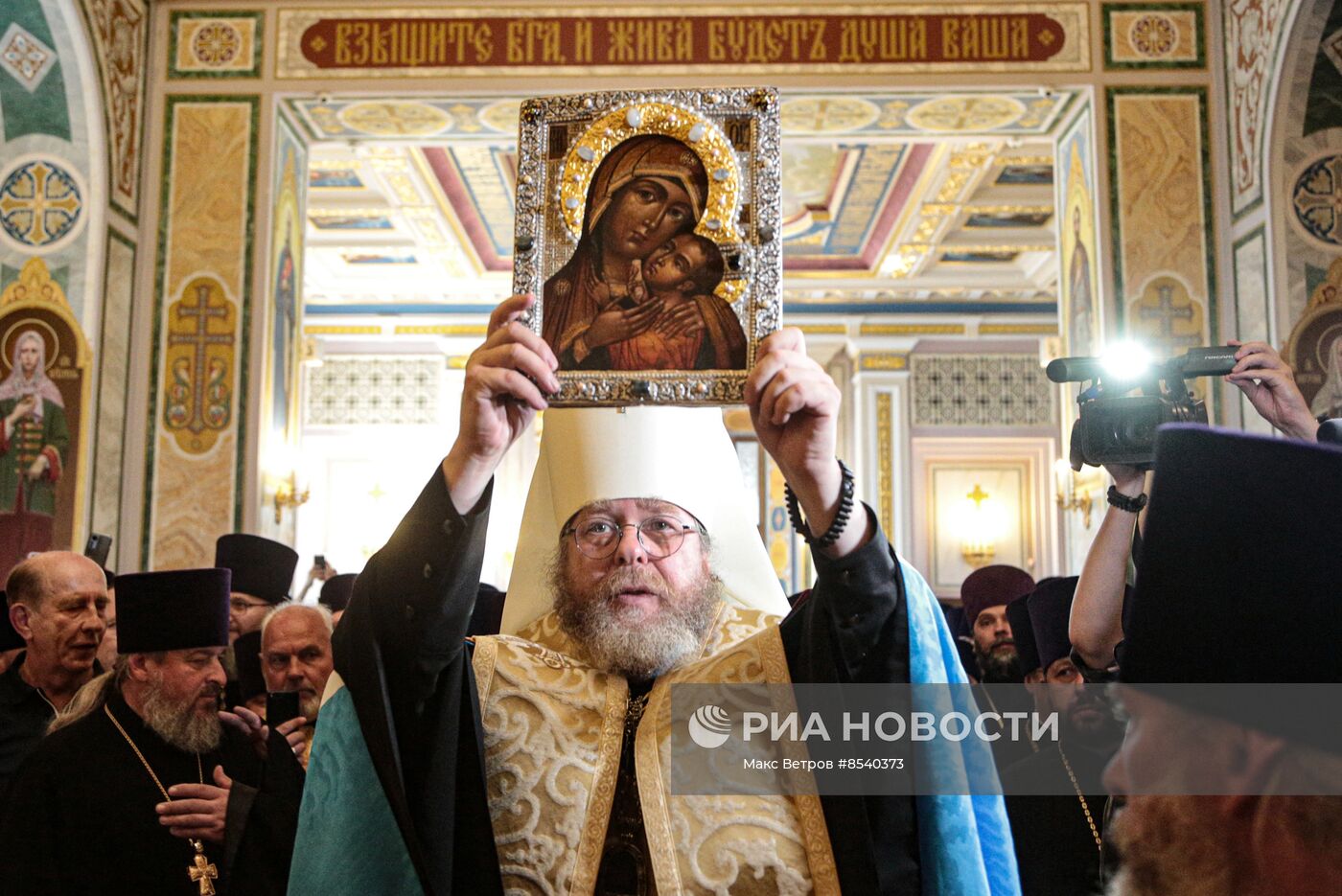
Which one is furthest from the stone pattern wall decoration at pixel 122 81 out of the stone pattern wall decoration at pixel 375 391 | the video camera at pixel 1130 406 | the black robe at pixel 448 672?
the stone pattern wall decoration at pixel 375 391

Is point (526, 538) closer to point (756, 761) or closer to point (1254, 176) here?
point (756, 761)

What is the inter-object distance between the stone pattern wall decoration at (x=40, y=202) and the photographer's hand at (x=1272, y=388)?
23.7 ft

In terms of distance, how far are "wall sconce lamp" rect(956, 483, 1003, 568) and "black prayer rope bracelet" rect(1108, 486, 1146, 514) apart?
48.4 feet

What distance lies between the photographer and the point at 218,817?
311 cm

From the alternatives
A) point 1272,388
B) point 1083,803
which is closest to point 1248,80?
point 1272,388

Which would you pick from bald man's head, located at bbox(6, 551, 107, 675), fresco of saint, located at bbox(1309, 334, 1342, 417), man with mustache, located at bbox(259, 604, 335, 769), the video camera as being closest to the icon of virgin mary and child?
the video camera

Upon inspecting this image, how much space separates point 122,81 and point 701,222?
7378mm

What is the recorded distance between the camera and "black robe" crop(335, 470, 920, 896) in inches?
76.2

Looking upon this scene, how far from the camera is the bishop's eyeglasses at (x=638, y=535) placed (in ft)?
8.04

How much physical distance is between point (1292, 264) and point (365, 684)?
7.15m

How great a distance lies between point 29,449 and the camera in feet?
24.4

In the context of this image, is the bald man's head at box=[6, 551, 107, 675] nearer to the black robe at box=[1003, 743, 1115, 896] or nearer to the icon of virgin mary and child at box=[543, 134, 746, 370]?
the icon of virgin mary and child at box=[543, 134, 746, 370]

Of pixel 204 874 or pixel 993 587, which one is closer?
pixel 204 874

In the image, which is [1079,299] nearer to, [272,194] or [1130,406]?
[272,194]
